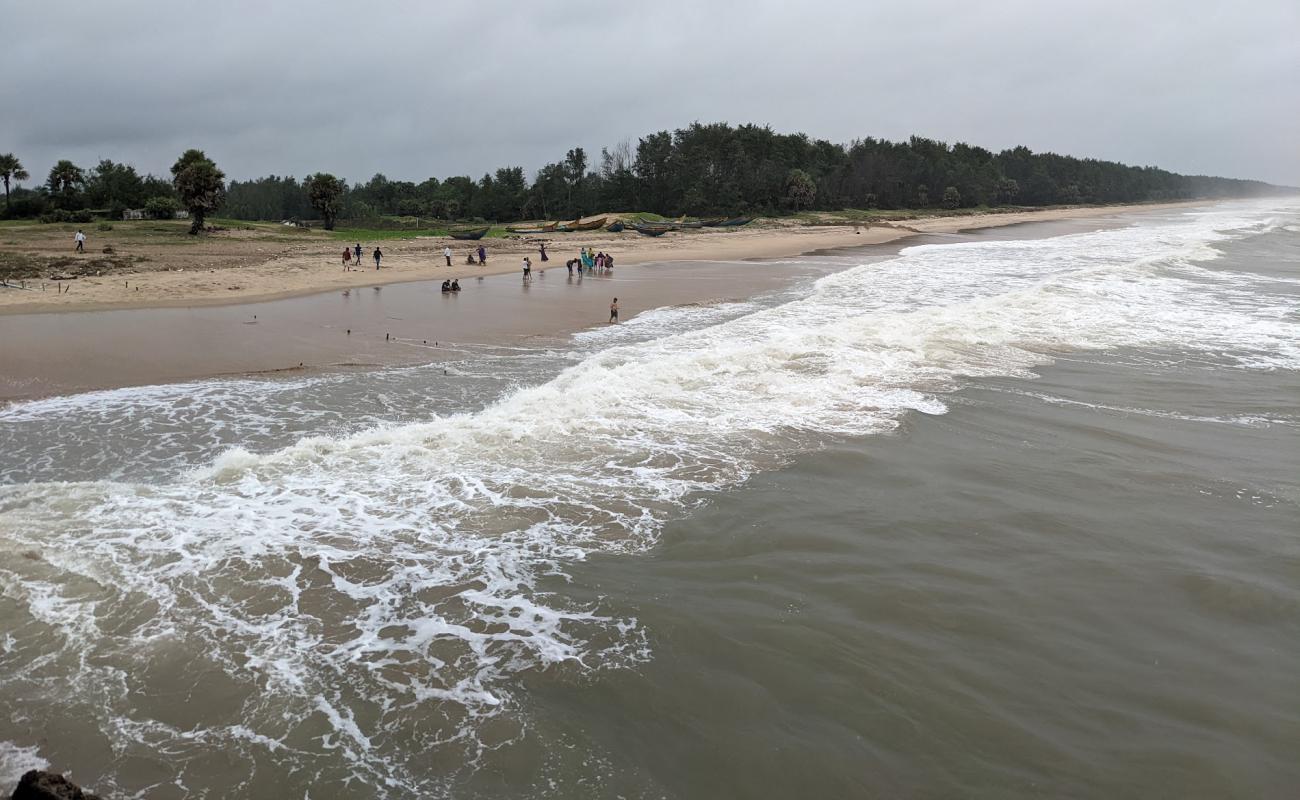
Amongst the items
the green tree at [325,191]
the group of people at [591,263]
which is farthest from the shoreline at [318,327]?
the green tree at [325,191]

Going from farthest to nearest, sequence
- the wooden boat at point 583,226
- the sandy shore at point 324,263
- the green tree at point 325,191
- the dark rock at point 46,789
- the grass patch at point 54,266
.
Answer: the wooden boat at point 583,226 < the green tree at point 325,191 < the grass patch at point 54,266 < the sandy shore at point 324,263 < the dark rock at point 46,789

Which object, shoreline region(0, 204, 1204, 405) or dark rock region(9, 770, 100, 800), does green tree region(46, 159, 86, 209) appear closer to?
shoreline region(0, 204, 1204, 405)

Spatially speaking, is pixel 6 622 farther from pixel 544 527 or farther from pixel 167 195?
pixel 167 195

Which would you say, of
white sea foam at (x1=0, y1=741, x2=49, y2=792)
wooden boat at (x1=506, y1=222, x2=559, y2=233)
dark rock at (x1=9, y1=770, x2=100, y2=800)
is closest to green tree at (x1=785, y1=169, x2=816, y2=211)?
wooden boat at (x1=506, y1=222, x2=559, y2=233)

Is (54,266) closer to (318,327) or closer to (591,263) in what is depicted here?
(318,327)

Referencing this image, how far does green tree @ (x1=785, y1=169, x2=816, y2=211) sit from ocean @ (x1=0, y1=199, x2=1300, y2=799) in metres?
71.2

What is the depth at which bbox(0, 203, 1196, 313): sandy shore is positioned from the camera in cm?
2062

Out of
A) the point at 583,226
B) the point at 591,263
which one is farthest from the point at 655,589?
the point at 583,226

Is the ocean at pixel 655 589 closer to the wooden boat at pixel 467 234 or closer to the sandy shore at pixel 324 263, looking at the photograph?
the sandy shore at pixel 324 263

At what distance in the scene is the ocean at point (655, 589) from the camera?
438cm

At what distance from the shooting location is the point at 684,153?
275ft

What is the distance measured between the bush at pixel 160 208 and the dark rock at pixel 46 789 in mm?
52208

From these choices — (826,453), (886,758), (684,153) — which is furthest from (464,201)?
(886,758)

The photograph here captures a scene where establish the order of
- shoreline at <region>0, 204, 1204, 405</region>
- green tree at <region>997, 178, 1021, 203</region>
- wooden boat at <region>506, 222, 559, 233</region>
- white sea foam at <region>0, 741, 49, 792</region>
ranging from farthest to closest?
1. green tree at <region>997, 178, 1021, 203</region>
2. wooden boat at <region>506, 222, 559, 233</region>
3. shoreline at <region>0, 204, 1204, 405</region>
4. white sea foam at <region>0, 741, 49, 792</region>
